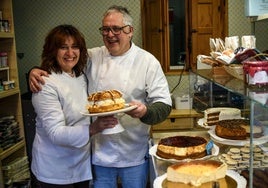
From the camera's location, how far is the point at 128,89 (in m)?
1.59

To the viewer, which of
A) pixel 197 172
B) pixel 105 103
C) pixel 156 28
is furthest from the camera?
pixel 156 28

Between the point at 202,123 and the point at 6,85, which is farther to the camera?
the point at 6,85

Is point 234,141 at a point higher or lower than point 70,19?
lower

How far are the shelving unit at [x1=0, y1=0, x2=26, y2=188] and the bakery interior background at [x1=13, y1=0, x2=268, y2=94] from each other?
64 cm

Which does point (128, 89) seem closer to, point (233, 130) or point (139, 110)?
point (139, 110)

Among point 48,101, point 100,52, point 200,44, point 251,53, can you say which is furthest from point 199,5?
point 48,101

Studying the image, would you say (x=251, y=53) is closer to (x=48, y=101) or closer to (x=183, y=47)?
(x=48, y=101)

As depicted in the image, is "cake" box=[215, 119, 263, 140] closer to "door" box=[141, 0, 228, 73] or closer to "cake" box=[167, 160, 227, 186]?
"cake" box=[167, 160, 227, 186]

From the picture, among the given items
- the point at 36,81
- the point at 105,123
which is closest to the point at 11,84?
the point at 36,81

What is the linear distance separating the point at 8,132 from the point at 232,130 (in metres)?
1.97

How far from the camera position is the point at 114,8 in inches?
61.6

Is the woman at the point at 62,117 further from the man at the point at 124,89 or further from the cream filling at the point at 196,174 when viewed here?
the cream filling at the point at 196,174

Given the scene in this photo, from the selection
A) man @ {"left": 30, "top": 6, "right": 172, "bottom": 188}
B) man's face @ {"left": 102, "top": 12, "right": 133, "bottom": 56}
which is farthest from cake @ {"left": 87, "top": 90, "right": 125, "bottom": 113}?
man's face @ {"left": 102, "top": 12, "right": 133, "bottom": 56}

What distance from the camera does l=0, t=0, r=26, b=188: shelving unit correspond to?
8.79 feet
